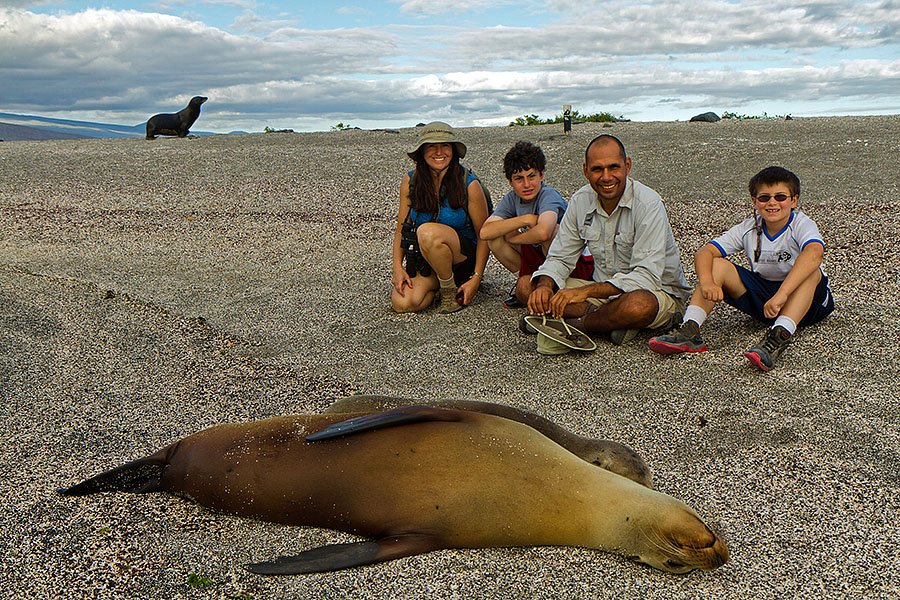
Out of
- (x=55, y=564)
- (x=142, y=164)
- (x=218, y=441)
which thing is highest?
(x=142, y=164)

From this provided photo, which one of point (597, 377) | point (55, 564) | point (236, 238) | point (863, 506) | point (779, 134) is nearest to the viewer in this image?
point (55, 564)

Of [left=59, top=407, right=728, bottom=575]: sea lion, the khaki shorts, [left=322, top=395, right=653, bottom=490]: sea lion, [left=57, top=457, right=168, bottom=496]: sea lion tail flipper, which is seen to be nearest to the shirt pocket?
the khaki shorts

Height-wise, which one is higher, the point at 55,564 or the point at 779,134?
the point at 779,134

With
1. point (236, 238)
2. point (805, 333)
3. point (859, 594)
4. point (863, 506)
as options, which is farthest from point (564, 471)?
point (236, 238)

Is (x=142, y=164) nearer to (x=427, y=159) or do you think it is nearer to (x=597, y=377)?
(x=427, y=159)

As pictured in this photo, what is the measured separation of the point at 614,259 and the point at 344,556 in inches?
116

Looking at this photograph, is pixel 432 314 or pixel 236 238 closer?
pixel 432 314

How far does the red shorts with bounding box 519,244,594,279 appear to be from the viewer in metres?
5.14

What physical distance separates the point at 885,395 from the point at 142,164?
12.3 metres

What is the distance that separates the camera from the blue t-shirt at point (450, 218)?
557cm

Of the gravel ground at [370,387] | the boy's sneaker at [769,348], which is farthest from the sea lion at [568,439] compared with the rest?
the boy's sneaker at [769,348]

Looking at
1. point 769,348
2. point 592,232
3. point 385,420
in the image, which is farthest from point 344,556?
point 592,232

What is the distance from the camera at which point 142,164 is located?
13.3 m

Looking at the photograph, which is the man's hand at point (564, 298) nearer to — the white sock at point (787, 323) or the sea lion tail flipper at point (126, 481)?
the white sock at point (787, 323)
